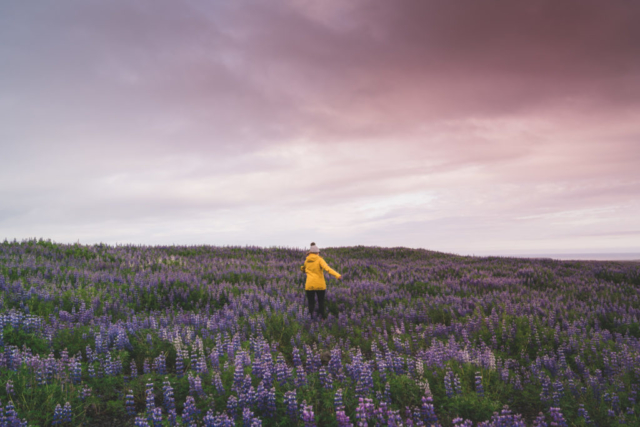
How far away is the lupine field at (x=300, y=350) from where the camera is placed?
15.5ft

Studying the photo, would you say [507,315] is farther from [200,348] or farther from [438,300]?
[200,348]

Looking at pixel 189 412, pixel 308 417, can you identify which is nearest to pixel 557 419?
pixel 308 417

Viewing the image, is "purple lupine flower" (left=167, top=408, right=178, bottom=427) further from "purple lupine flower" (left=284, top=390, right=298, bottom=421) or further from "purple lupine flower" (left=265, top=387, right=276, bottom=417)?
"purple lupine flower" (left=284, top=390, right=298, bottom=421)

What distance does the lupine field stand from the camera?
473cm

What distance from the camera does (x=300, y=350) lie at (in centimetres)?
753

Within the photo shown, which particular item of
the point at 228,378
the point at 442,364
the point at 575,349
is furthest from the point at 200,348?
the point at 575,349

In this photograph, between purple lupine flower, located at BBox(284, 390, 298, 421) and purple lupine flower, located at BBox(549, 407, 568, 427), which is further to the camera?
purple lupine flower, located at BBox(284, 390, 298, 421)

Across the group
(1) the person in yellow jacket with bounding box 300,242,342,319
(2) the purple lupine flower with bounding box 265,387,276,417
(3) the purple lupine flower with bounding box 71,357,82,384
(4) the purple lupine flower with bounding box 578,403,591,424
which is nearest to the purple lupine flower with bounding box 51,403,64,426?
(3) the purple lupine flower with bounding box 71,357,82,384

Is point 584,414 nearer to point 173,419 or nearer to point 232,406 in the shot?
point 232,406

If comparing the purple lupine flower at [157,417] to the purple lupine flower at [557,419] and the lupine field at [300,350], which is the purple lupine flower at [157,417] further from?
the purple lupine flower at [557,419]

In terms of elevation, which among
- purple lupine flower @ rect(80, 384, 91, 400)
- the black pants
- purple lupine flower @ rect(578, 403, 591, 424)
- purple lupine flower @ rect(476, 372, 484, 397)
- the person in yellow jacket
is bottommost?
purple lupine flower @ rect(578, 403, 591, 424)

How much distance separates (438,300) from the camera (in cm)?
1163

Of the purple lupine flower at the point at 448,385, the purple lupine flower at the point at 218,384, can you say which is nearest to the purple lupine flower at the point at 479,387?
the purple lupine flower at the point at 448,385

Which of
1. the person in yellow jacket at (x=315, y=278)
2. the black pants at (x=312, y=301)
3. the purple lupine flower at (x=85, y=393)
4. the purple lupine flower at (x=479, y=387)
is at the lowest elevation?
the purple lupine flower at (x=85, y=393)
